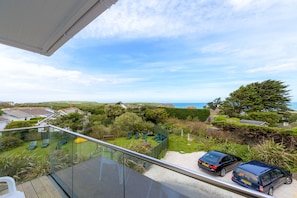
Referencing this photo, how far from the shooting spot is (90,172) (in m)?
1.80

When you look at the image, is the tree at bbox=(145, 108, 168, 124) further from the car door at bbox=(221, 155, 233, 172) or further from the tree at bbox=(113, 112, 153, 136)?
the car door at bbox=(221, 155, 233, 172)

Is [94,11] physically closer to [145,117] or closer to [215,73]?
[145,117]

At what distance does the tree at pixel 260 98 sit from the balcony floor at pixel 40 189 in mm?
16060

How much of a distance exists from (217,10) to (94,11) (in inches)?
296

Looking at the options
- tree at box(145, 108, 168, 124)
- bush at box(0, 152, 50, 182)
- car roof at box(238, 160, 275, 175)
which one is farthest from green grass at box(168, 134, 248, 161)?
bush at box(0, 152, 50, 182)

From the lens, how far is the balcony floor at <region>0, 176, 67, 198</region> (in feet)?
6.63

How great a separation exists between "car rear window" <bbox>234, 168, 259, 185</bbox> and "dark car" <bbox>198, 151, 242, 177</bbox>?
74cm

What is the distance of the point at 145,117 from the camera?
13078 millimetres

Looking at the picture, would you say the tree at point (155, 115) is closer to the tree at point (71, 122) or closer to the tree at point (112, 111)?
the tree at point (112, 111)

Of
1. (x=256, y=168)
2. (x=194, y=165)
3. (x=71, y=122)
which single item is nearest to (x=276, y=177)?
(x=256, y=168)

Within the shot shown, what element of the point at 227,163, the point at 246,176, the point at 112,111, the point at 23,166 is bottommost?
the point at 227,163

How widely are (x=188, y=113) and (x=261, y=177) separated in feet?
30.1

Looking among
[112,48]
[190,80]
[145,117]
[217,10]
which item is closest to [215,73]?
[190,80]

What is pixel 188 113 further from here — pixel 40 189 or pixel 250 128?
pixel 40 189
